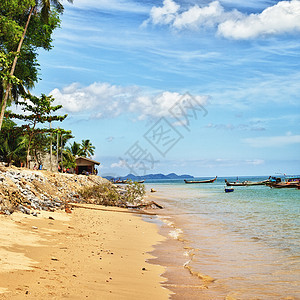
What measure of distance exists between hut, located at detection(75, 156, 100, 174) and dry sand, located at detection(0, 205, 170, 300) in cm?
4670

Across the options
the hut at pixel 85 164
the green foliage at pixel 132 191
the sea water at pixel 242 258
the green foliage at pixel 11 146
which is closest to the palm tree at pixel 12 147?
the green foliage at pixel 11 146

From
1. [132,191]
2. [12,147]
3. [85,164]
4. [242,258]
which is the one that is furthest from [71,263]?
[85,164]

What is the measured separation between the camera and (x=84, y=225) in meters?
12.2

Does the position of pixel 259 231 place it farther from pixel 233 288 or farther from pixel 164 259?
pixel 233 288

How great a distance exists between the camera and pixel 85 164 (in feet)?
192

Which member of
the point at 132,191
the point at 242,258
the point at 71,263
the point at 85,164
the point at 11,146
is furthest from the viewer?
the point at 85,164

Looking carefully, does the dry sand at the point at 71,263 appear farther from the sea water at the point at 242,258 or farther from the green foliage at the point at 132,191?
the green foliage at the point at 132,191

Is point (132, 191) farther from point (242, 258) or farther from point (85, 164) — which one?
point (85, 164)

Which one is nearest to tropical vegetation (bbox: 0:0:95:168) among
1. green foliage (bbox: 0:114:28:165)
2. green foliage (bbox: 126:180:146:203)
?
green foliage (bbox: 0:114:28:165)

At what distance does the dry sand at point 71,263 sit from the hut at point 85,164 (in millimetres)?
46700

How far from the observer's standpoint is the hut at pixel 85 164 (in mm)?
57903

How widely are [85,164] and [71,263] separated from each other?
52965 millimetres

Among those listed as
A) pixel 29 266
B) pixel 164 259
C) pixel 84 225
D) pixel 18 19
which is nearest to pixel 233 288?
pixel 164 259

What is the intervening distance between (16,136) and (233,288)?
117 ft
